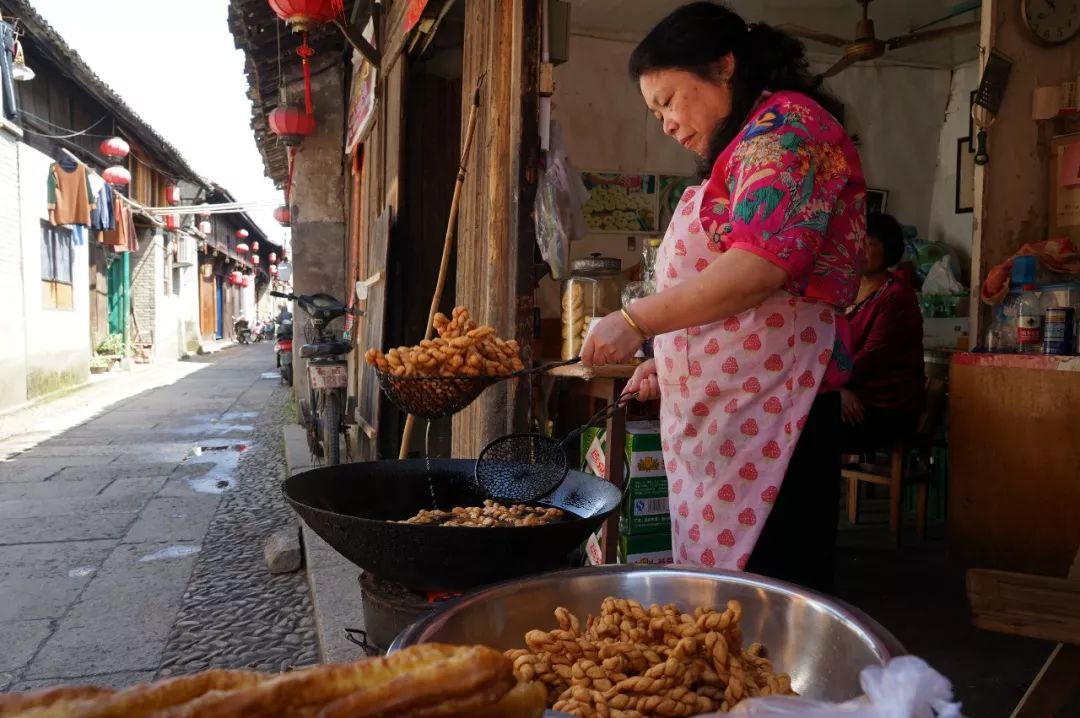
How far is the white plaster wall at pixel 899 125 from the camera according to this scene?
19.8ft

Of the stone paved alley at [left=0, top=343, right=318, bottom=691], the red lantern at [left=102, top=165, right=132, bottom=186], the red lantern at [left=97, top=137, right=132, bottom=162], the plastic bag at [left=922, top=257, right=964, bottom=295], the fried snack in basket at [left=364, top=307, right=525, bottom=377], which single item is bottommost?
the stone paved alley at [left=0, top=343, right=318, bottom=691]

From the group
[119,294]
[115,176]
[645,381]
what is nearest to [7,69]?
[115,176]

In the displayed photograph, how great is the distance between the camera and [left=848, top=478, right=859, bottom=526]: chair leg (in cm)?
520

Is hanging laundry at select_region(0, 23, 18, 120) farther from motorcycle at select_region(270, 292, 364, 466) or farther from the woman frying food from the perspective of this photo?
the woman frying food

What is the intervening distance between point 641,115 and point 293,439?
5.30 m

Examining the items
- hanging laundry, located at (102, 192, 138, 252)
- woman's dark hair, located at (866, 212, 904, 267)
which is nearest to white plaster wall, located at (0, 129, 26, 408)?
hanging laundry, located at (102, 192, 138, 252)

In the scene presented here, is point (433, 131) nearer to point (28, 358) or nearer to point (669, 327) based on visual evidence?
point (669, 327)

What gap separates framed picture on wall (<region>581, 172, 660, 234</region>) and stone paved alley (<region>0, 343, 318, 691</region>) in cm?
311

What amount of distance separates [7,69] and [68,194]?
125 inches

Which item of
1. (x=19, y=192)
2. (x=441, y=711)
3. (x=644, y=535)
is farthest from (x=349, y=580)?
(x=19, y=192)

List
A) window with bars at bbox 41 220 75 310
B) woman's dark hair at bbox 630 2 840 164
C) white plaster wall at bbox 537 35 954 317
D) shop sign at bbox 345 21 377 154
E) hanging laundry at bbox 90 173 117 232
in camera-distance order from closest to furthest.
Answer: woman's dark hair at bbox 630 2 840 164, white plaster wall at bbox 537 35 954 317, shop sign at bbox 345 21 377 154, window with bars at bbox 41 220 75 310, hanging laundry at bbox 90 173 117 232

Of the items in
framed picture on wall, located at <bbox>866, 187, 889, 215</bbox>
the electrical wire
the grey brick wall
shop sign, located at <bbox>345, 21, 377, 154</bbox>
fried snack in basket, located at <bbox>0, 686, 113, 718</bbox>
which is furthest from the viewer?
the grey brick wall

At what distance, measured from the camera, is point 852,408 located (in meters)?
4.45

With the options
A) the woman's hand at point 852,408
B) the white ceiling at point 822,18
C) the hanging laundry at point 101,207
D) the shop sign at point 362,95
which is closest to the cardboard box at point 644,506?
the woman's hand at point 852,408
